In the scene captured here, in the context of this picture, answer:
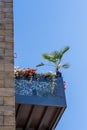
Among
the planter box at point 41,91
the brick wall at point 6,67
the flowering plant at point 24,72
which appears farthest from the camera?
the flowering plant at point 24,72

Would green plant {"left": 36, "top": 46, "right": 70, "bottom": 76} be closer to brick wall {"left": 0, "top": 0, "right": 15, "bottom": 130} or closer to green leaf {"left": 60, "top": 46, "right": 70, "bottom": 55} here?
green leaf {"left": 60, "top": 46, "right": 70, "bottom": 55}

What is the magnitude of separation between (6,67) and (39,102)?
3269 millimetres

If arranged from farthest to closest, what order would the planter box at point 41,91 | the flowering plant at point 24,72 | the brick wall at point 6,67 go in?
1. the flowering plant at point 24,72
2. the planter box at point 41,91
3. the brick wall at point 6,67

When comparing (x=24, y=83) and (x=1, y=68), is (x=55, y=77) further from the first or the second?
(x=1, y=68)

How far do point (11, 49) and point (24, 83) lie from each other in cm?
325

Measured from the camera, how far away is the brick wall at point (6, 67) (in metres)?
7.09

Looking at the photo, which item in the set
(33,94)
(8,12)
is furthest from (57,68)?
(8,12)

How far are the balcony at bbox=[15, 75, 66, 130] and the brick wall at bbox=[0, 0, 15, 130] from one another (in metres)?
2.77

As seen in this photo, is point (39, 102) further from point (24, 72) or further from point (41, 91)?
point (24, 72)

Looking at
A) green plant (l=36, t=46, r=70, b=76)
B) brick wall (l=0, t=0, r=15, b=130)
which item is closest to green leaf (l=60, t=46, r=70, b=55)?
green plant (l=36, t=46, r=70, b=76)

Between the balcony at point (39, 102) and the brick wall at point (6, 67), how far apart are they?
2.77 meters

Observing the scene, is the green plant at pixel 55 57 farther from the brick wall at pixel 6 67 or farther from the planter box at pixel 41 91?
the brick wall at pixel 6 67

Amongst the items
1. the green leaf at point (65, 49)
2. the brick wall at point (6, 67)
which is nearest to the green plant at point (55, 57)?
the green leaf at point (65, 49)

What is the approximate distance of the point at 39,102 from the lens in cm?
1084
